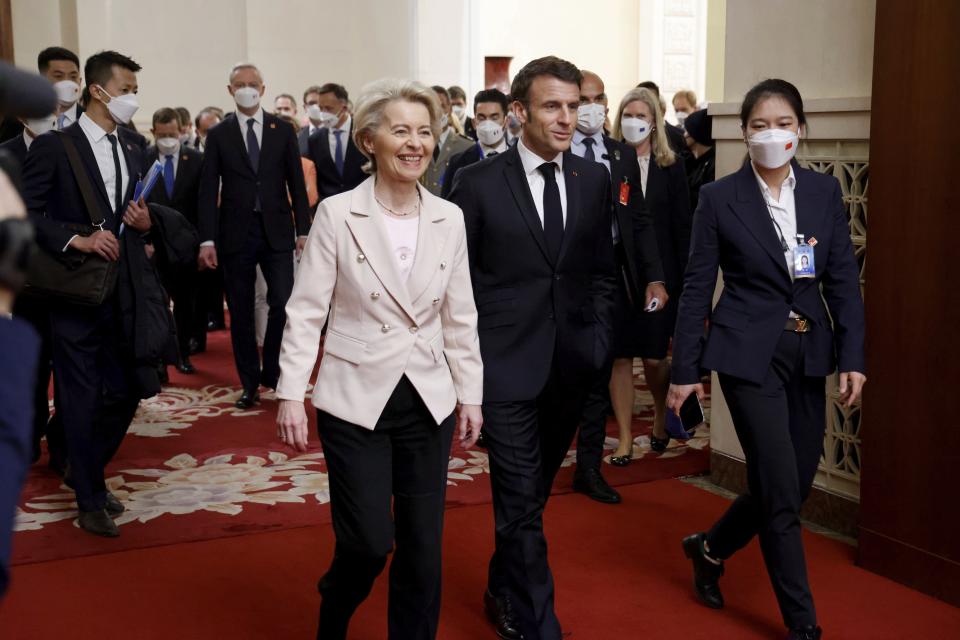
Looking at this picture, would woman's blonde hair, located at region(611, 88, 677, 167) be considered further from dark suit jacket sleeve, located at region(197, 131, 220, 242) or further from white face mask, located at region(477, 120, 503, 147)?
dark suit jacket sleeve, located at region(197, 131, 220, 242)

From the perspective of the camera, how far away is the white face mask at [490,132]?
794 cm

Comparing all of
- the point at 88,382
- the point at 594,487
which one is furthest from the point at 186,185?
the point at 594,487

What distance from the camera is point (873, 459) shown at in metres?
4.35

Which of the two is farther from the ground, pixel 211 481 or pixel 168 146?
pixel 168 146

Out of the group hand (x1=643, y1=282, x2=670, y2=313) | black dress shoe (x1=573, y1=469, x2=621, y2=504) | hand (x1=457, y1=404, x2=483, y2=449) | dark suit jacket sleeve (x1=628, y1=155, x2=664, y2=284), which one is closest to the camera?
hand (x1=457, y1=404, x2=483, y2=449)

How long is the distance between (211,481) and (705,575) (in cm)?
262

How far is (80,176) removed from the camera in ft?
15.7

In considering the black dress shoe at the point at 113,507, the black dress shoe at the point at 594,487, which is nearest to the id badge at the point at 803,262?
the black dress shoe at the point at 594,487

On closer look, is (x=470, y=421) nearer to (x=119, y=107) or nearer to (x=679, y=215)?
(x=119, y=107)

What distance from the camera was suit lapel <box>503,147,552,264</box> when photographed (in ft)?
12.2

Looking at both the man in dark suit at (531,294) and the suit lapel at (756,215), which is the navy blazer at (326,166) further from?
the suit lapel at (756,215)

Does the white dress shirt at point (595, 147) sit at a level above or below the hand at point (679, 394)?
above

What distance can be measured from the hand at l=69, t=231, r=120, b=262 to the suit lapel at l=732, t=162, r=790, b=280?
2.49m

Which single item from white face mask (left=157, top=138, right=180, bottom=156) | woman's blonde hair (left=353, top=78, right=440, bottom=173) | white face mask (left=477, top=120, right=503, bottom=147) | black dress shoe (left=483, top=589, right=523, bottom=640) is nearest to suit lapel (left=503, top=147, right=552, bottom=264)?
woman's blonde hair (left=353, top=78, right=440, bottom=173)
